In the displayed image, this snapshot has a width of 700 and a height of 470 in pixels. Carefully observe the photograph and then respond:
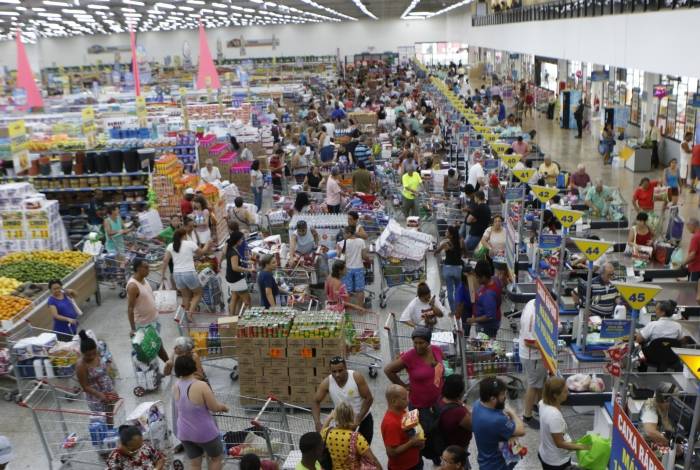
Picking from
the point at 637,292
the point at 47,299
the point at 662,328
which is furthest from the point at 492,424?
the point at 47,299

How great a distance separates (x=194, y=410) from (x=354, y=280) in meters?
4.65

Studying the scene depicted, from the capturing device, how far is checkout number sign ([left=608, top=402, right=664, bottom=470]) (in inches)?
181

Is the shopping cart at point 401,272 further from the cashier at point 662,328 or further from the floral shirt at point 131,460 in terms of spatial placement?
the floral shirt at point 131,460

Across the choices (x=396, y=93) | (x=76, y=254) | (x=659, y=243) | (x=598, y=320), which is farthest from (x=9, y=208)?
(x=396, y=93)

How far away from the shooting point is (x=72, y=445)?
23.8ft

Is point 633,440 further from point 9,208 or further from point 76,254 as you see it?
point 9,208

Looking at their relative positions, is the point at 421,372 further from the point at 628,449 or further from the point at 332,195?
the point at 332,195

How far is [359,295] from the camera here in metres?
10.6

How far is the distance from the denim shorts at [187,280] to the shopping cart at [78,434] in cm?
282

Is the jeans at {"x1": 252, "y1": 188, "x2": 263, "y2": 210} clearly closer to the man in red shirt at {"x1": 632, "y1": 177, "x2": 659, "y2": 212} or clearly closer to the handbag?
the man in red shirt at {"x1": 632, "y1": 177, "x2": 659, "y2": 212}

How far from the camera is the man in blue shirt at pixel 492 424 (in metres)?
5.34

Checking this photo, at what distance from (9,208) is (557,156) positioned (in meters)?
17.7

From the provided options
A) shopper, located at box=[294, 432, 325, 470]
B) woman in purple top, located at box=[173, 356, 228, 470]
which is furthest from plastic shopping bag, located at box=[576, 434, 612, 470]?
woman in purple top, located at box=[173, 356, 228, 470]

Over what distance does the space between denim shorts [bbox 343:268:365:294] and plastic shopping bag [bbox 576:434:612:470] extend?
5.00 meters
